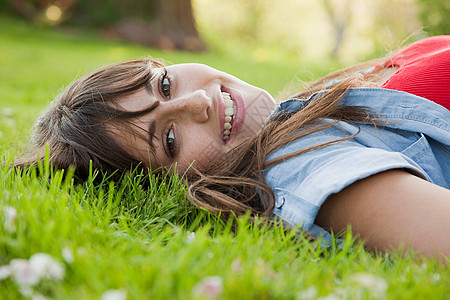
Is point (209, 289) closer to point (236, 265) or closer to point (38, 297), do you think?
point (236, 265)

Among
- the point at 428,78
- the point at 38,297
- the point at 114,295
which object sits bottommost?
the point at 38,297

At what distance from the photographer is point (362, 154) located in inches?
59.9

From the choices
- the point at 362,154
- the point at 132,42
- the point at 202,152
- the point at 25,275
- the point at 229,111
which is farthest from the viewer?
the point at 132,42

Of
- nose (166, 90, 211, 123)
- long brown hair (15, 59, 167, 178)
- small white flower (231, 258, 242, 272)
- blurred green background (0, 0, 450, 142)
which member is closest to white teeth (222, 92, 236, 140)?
nose (166, 90, 211, 123)

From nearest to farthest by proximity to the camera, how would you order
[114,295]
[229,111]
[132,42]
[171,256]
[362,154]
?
1. [114,295]
2. [171,256]
3. [362,154]
4. [229,111]
5. [132,42]

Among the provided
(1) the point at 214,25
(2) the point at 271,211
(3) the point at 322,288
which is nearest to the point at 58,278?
(3) the point at 322,288

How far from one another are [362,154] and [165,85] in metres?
1.03

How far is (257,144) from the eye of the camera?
186 centimetres

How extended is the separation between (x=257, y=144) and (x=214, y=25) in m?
24.1

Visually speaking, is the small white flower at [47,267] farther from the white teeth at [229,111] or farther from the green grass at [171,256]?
the white teeth at [229,111]

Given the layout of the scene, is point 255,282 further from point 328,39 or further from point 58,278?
point 328,39

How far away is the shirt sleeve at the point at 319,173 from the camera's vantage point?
1450 mm

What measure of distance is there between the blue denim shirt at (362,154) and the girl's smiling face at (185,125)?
243 mm

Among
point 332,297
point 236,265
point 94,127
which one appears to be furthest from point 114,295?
point 94,127
